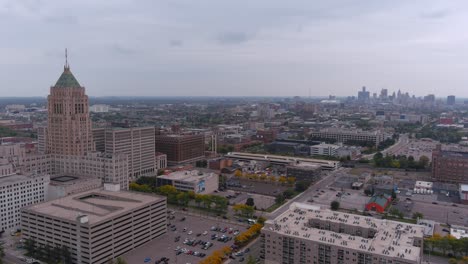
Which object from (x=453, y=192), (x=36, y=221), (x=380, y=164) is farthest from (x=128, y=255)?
(x=380, y=164)

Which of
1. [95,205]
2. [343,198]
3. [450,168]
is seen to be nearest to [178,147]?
[343,198]

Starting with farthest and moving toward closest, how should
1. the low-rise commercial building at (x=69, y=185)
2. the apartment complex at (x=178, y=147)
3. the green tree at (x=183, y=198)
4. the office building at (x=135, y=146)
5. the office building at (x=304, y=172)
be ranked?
the apartment complex at (x=178, y=147)
the office building at (x=135, y=146)
the office building at (x=304, y=172)
the green tree at (x=183, y=198)
the low-rise commercial building at (x=69, y=185)

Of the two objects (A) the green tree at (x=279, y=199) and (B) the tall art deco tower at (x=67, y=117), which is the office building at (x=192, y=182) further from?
(B) the tall art deco tower at (x=67, y=117)

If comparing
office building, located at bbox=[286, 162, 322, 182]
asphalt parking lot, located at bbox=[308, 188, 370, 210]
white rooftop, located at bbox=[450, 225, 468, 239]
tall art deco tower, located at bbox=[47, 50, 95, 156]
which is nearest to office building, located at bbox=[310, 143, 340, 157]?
office building, located at bbox=[286, 162, 322, 182]

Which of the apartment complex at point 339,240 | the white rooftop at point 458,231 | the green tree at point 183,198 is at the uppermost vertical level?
the apartment complex at point 339,240

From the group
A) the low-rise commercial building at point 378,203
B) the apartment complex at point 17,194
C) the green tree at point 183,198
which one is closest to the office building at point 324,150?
the low-rise commercial building at point 378,203

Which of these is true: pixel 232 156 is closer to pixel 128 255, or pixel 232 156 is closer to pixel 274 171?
pixel 274 171
